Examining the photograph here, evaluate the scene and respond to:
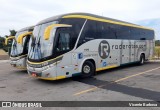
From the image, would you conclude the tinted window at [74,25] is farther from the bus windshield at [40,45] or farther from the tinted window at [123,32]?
the tinted window at [123,32]

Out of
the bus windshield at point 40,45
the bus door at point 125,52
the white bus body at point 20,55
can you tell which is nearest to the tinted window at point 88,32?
the bus windshield at point 40,45

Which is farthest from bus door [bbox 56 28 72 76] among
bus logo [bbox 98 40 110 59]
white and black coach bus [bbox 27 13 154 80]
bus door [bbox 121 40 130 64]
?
bus door [bbox 121 40 130 64]

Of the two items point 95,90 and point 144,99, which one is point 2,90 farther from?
→ point 144,99

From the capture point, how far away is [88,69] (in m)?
10.5

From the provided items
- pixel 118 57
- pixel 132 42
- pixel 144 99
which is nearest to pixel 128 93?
pixel 144 99

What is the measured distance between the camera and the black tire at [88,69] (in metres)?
→ 10.3

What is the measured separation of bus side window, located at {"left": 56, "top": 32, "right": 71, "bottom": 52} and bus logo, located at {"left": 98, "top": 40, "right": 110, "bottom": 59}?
8.51 feet

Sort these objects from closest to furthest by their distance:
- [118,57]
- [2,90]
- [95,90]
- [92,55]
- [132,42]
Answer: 1. [95,90]
2. [2,90]
3. [92,55]
4. [118,57]
5. [132,42]

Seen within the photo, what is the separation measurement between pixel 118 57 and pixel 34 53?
20.0ft

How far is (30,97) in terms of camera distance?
22.9ft

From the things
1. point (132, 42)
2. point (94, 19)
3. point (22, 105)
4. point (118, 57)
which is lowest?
point (22, 105)

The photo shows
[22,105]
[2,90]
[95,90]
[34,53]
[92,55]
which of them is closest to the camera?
[22,105]

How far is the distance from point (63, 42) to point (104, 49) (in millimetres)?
3487

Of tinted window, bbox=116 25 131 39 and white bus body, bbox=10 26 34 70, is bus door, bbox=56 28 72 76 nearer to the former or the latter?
white bus body, bbox=10 26 34 70
